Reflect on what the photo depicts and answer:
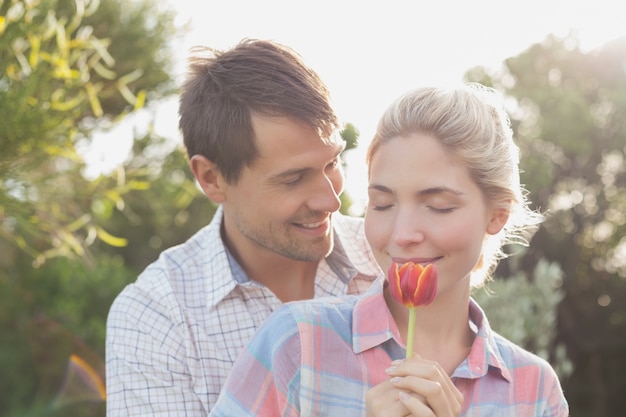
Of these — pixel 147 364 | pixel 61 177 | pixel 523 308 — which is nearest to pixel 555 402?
pixel 147 364

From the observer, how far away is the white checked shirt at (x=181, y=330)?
288 cm

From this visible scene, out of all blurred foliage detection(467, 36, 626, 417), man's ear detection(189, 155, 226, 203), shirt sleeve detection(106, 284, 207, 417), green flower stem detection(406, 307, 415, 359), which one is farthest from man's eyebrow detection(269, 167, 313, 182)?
blurred foliage detection(467, 36, 626, 417)

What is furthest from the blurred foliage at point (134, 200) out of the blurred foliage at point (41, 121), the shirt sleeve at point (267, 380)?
the shirt sleeve at point (267, 380)

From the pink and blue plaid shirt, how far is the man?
2.75 ft

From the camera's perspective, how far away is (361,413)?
2.01 meters

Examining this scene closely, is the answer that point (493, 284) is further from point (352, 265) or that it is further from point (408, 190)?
point (408, 190)

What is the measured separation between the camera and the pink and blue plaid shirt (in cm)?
201

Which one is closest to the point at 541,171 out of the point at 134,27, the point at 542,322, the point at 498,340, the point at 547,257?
the point at 547,257

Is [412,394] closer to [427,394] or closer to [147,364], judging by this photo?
[427,394]

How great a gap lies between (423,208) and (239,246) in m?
1.37

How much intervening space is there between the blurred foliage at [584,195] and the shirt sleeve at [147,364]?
23.2 feet

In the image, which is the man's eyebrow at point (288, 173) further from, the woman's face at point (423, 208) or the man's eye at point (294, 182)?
the woman's face at point (423, 208)

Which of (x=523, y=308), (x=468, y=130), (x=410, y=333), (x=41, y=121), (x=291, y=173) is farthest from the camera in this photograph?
(x=523, y=308)

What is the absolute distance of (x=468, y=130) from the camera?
2.12 metres
